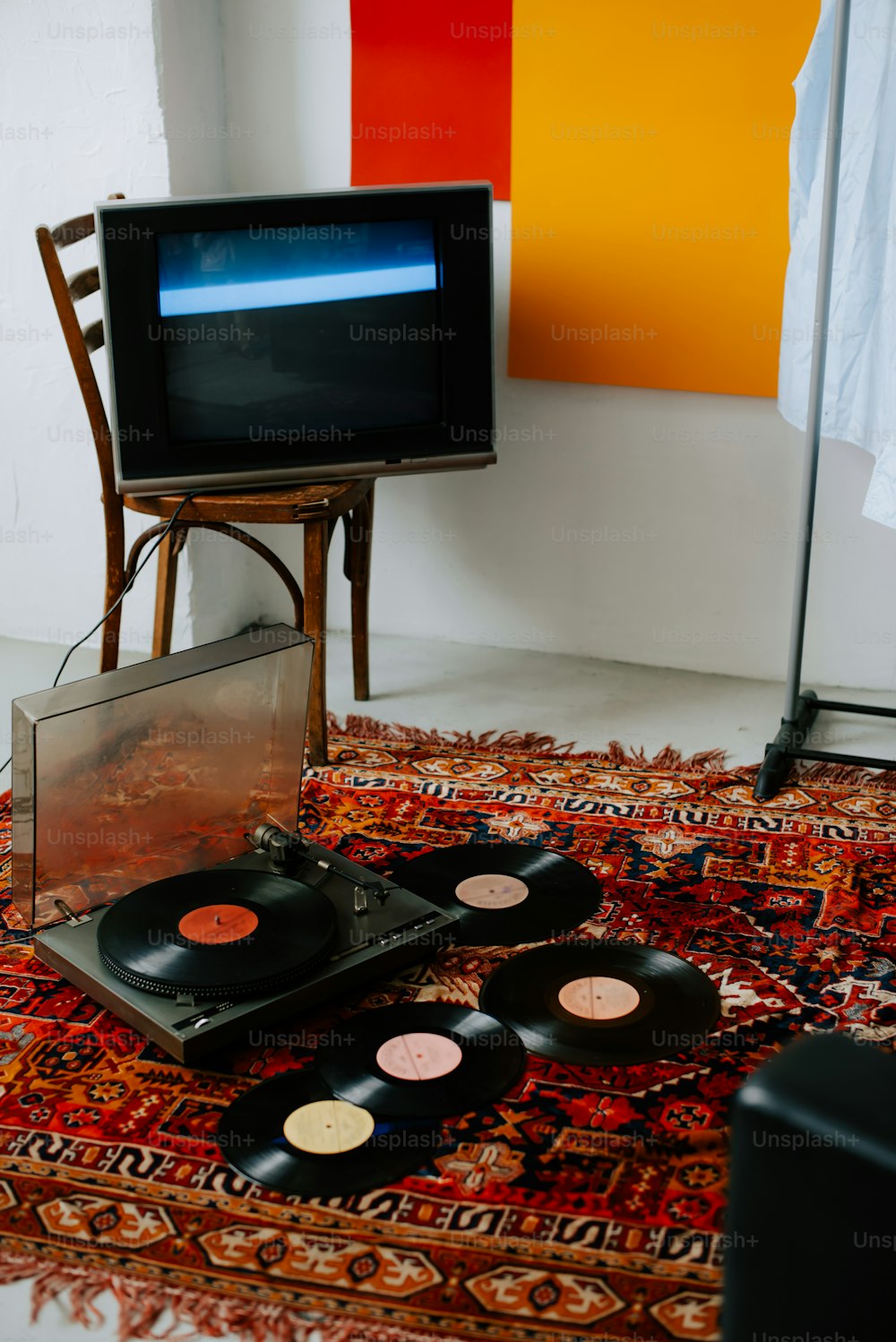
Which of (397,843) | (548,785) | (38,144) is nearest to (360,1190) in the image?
(397,843)

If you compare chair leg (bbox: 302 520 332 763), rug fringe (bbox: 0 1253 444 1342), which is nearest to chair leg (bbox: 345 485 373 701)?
chair leg (bbox: 302 520 332 763)

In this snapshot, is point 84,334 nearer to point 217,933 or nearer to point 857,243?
point 217,933

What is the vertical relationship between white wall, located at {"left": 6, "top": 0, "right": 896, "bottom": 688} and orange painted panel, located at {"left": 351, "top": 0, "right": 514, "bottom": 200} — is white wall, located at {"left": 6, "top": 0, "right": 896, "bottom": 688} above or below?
below

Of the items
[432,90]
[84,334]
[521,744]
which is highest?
[432,90]

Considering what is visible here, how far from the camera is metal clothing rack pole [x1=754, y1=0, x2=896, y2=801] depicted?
255 centimetres

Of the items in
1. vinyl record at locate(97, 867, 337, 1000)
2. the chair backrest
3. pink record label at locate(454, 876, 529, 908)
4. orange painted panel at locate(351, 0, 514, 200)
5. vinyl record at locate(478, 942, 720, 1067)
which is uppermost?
orange painted panel at locate(351, 0, 514, 200)

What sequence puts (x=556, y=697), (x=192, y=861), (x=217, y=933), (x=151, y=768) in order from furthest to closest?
(x=556, y=697)
(x=192, y=861)
(x=151, y=768)
(x=217, y=933)

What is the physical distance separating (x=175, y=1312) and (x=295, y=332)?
5.79ft

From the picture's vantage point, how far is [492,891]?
242 centimetres

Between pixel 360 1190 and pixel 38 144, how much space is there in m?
2.59

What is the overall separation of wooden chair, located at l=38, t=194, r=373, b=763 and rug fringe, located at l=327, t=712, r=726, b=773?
0.61ft

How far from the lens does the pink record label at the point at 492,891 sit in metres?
2.39

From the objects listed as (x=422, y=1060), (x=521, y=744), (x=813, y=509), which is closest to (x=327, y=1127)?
(x=422, y=1060)

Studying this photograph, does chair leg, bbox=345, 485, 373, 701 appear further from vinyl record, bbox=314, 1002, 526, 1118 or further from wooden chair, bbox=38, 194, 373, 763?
vinyl record, bbox=314, 1002, 526, 1118
